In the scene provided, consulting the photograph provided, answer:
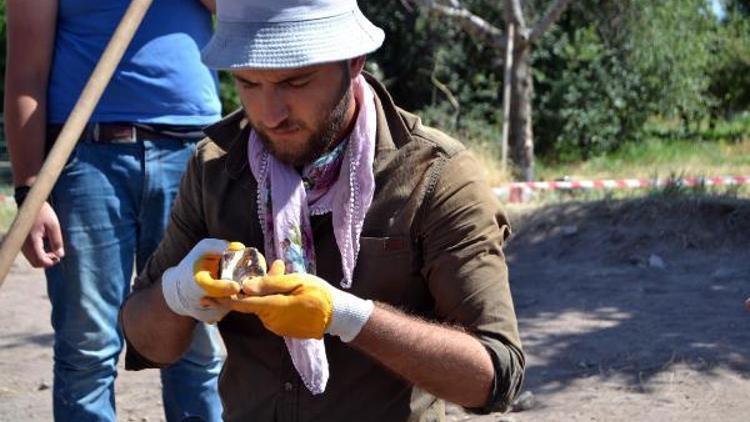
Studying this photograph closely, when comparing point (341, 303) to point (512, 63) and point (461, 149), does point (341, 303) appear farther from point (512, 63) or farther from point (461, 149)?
point (512, 63)

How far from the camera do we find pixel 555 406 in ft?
13.4

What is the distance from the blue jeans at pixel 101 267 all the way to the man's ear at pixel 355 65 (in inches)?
43.6

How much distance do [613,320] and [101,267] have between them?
293 centimetres

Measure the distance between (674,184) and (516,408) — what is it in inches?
147

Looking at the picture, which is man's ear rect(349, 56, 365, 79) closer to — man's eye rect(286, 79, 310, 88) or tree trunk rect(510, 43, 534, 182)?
man's eye rect(286, 79, 310, 88)

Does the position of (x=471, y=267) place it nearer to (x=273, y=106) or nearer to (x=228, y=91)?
(x=273, y=106)

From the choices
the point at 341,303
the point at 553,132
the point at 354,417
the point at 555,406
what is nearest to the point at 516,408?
the point at 555,406

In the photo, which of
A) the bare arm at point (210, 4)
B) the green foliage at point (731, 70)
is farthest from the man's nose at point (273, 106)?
the green foliage at point (731, 70)

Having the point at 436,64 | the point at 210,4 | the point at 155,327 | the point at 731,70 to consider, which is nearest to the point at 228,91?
the point at 436,64

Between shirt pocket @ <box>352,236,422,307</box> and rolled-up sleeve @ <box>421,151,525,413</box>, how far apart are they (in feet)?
0.13

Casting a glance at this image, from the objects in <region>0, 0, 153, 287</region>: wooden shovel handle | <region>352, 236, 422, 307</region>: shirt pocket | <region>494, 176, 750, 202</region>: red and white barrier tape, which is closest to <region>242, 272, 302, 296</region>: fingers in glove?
<region>352, 236, 422, 307</region>: shirt pocket

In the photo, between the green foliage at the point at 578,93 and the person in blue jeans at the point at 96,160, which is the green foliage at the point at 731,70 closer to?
the green foliage at the point at 578,93

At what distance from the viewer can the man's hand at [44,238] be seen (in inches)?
113

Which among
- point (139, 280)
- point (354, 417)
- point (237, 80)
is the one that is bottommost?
point (354, 417)
